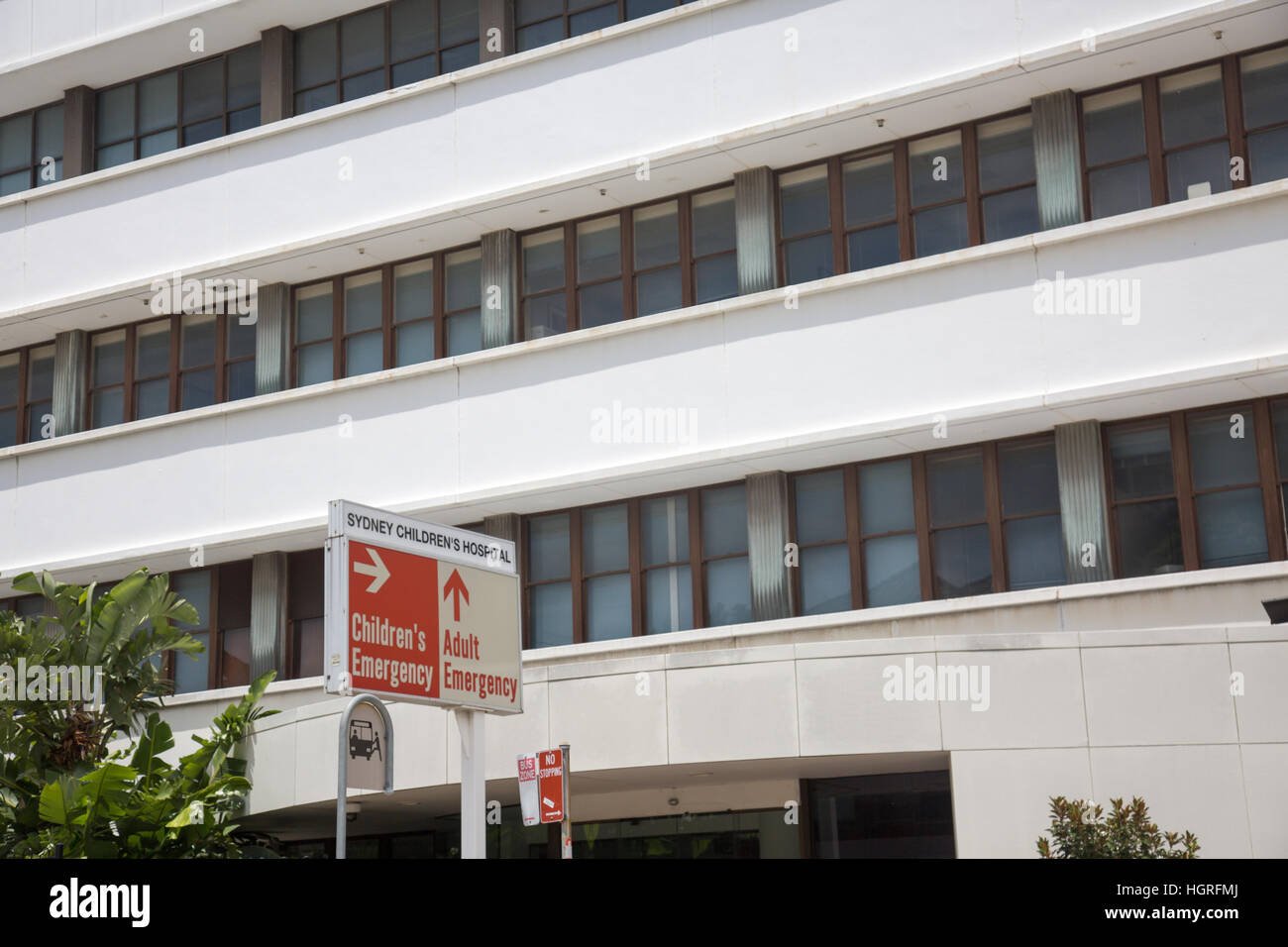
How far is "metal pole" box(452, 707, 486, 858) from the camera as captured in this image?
1055 cm

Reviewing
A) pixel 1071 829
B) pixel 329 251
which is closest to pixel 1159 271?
pixel 1071 829

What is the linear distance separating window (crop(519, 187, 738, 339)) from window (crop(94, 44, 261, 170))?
20.7ft

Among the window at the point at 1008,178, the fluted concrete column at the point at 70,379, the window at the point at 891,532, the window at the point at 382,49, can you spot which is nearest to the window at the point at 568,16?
the window at the point at 382,49

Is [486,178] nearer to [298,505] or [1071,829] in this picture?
[298,505]

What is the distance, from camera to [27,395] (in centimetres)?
2819

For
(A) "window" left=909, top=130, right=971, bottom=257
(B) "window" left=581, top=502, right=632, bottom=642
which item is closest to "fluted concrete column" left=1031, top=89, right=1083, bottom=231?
(A) "window" left=909, top=130, right=971, bottom=257

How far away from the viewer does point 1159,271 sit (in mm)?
19188

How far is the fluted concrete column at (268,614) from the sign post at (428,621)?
1315 cm

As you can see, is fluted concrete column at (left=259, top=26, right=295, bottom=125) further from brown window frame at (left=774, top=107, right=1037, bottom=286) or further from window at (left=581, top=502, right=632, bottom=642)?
window at (left=581, top=502, right=632, bottom=642)

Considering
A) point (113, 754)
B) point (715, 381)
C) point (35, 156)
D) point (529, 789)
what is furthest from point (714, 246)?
point (35, 156)

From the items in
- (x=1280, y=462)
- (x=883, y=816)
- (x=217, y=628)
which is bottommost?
(x=883, y=816)

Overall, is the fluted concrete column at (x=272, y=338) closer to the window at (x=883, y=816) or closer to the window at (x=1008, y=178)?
the window at (x=883, y=816)

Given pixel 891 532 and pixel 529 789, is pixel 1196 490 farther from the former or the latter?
pixel 529 789

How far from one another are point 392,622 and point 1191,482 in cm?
1148
